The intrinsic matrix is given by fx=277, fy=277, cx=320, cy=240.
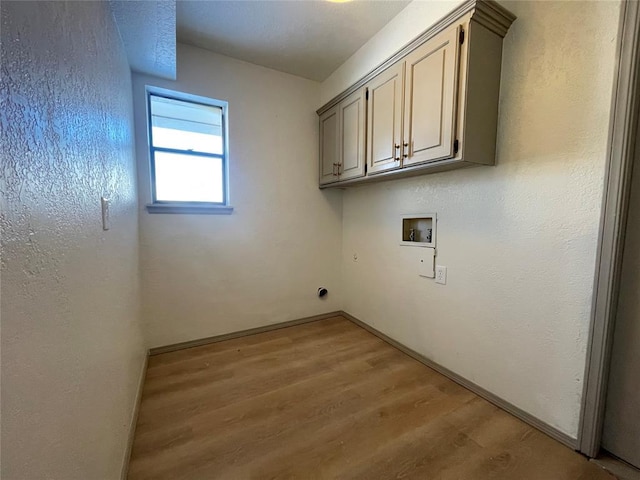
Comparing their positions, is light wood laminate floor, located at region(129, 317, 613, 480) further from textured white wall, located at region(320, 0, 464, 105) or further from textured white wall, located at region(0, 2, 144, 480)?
textured white wall, located at region(320, 0, 464, 105)

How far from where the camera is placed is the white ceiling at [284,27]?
6.85ft

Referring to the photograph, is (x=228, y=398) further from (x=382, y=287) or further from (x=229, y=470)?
(x=382, y=287)

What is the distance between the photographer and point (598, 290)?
138 centimetres

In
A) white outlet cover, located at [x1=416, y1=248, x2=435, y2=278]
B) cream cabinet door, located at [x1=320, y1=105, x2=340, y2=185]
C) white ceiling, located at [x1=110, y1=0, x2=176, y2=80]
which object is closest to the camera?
white ceiling, located at [x1=110, y1=0, x2=176, y2=80]

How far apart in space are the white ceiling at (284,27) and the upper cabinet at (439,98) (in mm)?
435

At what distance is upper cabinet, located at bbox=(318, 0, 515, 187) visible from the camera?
163 centimetres

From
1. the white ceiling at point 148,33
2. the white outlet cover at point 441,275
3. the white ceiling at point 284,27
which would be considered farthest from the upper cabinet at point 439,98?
the white ceiling at point 148,33

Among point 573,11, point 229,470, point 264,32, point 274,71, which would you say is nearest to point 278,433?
point 229,470

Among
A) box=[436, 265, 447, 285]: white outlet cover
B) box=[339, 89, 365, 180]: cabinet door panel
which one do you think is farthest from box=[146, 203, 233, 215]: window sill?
box=[436, 265, 447, 285]: white outlet cover

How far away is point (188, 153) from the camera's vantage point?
8.67 feet

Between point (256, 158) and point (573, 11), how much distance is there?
96.4 inches

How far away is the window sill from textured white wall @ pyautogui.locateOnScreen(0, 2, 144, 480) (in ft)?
4.16

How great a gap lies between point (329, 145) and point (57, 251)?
2588 millimetres

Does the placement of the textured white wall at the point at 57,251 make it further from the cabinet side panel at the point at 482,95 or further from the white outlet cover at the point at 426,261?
the white outlet cover at the point at 426,261
